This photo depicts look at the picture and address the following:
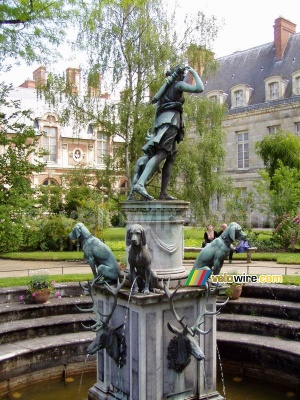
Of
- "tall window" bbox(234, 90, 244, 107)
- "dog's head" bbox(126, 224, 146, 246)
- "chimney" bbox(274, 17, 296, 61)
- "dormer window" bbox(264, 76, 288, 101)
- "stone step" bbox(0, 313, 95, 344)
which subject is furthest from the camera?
"tall window" bbox(234, 90, 244, 107)

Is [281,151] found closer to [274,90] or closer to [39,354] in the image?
[274,90]

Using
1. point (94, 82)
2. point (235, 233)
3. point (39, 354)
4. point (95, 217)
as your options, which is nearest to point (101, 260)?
point (235, 233)

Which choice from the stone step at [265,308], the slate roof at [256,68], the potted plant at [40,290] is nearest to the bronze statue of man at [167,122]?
the stone step at [265,308]

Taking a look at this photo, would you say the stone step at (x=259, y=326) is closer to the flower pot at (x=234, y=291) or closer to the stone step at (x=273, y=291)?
the flower pot at (x=234, y=291)

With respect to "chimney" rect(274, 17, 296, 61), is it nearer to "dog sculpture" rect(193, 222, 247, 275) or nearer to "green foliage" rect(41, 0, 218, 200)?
"green foliage" rect(41, 0, 218, 200)

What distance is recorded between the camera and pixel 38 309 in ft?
29.6

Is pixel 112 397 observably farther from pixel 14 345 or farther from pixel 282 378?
pixel 282 378

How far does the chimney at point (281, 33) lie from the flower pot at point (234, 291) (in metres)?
29.9

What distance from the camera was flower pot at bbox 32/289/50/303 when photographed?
29.9 feet

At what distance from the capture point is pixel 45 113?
39250 millimetres

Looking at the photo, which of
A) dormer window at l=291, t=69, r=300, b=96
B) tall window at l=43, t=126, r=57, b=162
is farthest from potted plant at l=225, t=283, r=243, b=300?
tall window at l=43, t=126, r=57, b=162

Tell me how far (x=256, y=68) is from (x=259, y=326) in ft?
104

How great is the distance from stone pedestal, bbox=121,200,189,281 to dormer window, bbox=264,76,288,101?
97.1 ft

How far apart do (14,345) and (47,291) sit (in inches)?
62.2
